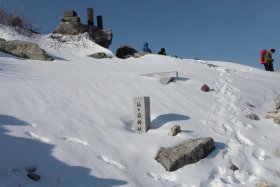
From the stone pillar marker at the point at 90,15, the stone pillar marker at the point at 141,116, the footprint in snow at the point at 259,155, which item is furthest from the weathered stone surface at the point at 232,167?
the stone pillar marker at the point at 90,15

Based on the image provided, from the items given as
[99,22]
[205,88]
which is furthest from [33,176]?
[99,22]

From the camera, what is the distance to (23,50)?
13.5 meters

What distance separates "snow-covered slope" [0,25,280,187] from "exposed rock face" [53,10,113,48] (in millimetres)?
7243

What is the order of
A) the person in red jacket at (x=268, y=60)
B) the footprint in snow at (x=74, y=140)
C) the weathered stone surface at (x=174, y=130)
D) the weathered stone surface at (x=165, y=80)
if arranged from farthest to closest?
1. the person in red jacket at (x=268, y=60)
2. the weathered stone surface at (x=165, y=80)
3. the weathered stone surface at (x=174, y=130)
4. the footprint in snow at (x=74, y=140)

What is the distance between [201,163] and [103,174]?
2.02 meters

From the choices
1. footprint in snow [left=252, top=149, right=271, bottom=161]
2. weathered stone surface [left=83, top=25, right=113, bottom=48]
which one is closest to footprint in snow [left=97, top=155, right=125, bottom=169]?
footprint in snow [left=252, top=149, right=271, bottom=161]

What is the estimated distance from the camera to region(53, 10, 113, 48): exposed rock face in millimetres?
21016

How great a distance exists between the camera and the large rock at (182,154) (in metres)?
Result: 7.01

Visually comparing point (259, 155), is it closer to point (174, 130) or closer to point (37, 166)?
point (174, 130)

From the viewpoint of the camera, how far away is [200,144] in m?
7.48

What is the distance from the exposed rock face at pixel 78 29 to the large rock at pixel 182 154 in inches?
575

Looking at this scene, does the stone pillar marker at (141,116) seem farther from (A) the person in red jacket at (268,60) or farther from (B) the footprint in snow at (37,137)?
(A) the person in red jacket at (268,60)

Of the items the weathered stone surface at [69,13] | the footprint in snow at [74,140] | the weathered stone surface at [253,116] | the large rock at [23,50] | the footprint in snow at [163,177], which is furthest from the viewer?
the weathered stone surface at [69,13]

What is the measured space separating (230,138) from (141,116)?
2.12m
